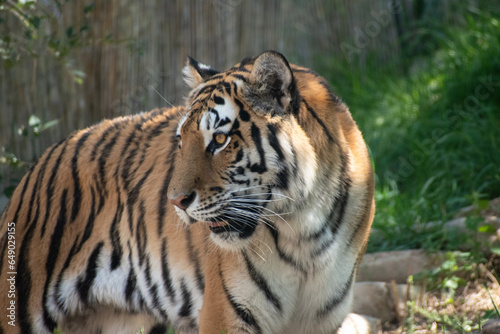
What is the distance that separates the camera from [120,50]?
5.14 m

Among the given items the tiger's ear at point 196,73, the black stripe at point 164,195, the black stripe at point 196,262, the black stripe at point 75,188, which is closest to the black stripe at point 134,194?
the black stripe at point 164,195

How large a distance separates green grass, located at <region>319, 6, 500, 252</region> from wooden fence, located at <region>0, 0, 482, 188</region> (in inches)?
39.4

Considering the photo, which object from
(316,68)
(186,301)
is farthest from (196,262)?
(316,68)

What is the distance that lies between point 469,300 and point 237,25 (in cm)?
337

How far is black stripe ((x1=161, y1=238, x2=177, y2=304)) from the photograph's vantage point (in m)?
2.94

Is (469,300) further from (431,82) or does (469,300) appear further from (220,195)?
(431,82)

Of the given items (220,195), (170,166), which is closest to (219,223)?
(220,195)

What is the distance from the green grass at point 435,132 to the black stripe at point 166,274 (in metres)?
1.82

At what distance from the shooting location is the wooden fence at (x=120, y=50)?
15.4 ft

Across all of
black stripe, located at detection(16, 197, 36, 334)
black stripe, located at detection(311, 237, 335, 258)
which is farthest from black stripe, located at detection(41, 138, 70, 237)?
black stripe, located at detection(311, 237, 335, 258)

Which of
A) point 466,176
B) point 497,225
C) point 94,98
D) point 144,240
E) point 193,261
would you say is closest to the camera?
point 193,261

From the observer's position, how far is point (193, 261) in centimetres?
285

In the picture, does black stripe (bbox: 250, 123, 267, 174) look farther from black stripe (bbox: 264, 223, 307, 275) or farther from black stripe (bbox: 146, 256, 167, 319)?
black stripe (bbox: 146, 256, 167, 319)

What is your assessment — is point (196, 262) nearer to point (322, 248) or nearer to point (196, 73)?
point (322, 248)
